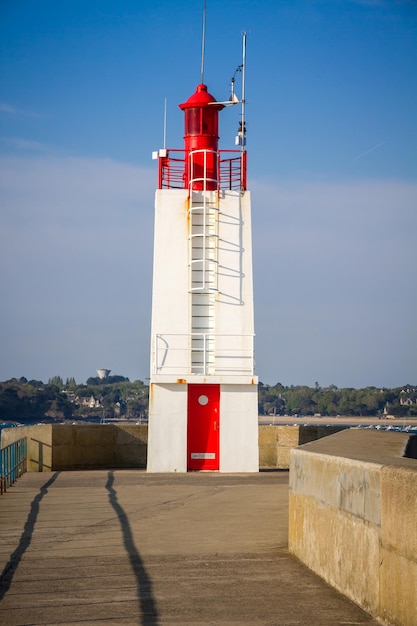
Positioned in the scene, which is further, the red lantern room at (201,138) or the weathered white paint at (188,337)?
the red lantern room at (201,138)

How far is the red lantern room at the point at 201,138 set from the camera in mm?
20781

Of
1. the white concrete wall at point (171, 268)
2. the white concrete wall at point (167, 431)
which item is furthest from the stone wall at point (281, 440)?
the white concrete wall at point (171, 268)

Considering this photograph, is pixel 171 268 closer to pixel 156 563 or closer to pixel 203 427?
pixel 203 427

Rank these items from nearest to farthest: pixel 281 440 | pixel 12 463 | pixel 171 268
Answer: pixel 12 463
pixel 171 268
pixel 281 440

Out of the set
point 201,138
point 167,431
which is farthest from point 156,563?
point 201,138

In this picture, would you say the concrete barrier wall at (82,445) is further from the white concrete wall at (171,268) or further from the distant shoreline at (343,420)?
the distant shoreline at (343,420)

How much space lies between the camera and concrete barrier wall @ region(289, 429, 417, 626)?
6164mm

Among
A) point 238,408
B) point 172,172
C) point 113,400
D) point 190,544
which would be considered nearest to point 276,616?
point 190,544

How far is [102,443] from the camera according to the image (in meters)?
21.5

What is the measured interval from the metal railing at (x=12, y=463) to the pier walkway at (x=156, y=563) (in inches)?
14.5

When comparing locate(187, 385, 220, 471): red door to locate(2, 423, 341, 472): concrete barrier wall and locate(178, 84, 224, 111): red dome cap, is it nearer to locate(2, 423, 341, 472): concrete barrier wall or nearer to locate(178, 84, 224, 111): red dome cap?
locate(2, 423, 341, 472): concrete barrier wall

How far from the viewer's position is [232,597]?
24.9ft

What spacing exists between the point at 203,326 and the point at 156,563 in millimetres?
11144

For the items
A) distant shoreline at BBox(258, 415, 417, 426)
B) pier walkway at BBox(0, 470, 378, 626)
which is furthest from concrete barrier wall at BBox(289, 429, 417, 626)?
distant shoreline at BBox(258, 415, 417, 426)
